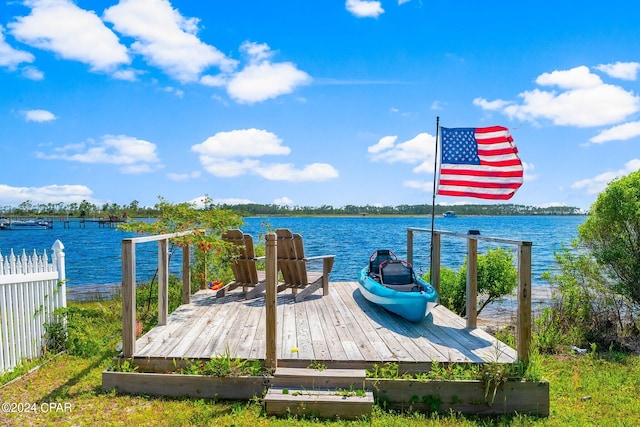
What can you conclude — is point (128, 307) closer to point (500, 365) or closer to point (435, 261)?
point (500, 365)

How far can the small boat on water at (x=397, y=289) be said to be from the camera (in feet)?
22.6

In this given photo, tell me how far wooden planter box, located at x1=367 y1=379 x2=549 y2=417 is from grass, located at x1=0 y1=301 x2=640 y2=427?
121mm

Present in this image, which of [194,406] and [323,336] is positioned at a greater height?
[323,336]

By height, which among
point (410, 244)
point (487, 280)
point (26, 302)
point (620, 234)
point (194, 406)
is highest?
point (620, 234)

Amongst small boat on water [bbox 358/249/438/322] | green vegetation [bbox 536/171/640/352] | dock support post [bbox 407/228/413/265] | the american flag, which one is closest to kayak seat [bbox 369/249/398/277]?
small boat on water [bbox 358/249/438/322]

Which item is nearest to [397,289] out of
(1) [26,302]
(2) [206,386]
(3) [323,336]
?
(3) [323,336]

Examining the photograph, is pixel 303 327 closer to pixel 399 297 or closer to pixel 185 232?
pixel 399 297

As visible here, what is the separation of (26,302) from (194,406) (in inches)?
122

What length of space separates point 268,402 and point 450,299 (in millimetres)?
5580

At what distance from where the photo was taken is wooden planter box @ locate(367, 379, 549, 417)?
5066 millimetres

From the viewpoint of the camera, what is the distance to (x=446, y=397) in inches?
200

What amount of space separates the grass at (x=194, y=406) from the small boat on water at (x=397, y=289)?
1.87 metres

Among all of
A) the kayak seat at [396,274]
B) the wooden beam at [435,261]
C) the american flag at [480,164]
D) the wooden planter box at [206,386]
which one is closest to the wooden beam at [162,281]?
the wooden planter box at [206,386]

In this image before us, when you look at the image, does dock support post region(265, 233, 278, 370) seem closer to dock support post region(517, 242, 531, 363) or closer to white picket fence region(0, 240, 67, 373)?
dock support post region(517, 242, 531, 363)
